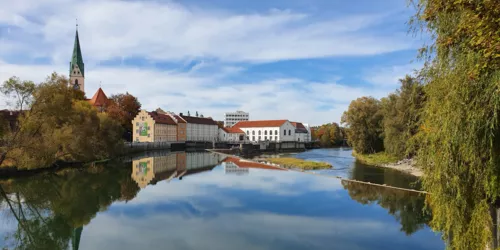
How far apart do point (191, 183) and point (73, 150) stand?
1553 cm

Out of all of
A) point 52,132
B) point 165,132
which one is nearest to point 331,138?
point 165,132

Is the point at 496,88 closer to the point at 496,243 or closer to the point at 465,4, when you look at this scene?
the point at 465,4

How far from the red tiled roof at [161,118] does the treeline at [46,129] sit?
38.6 meters

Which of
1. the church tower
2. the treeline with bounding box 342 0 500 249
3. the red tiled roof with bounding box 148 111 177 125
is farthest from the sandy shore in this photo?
the church tower

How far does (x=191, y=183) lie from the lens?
2745 cm

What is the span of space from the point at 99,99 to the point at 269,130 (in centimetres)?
4397

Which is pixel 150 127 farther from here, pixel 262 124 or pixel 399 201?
pixel 399 201

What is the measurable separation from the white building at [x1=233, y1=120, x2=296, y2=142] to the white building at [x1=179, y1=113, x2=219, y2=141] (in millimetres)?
8540

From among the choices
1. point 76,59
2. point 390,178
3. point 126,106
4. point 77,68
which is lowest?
point 390,178

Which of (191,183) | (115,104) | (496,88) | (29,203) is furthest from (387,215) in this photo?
(115,104)

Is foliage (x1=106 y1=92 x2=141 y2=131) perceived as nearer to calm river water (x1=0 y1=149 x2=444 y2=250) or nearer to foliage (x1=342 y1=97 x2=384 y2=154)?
foliage (x1=342 y1=97 x2=384 y2=154)

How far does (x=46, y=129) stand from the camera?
32062mm

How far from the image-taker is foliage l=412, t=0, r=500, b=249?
18.7ft

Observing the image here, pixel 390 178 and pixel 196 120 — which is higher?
pixel 196 120
